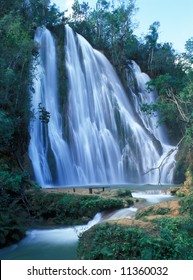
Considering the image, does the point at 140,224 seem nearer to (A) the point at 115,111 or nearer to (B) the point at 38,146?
(B) the point at 38,146

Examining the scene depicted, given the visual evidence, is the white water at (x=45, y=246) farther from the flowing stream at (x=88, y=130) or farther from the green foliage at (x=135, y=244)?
the flowing stream at (x=88, y=130)

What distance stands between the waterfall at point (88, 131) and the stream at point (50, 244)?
25.6 ft

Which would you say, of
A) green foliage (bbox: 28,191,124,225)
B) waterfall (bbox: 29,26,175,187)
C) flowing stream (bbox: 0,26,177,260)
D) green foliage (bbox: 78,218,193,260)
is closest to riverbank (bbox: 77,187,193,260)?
green foliage (bbox: 78,218,193,260)

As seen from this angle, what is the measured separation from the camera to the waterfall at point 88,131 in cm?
1897

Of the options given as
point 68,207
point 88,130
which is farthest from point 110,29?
point 68,207

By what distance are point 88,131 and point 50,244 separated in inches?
575

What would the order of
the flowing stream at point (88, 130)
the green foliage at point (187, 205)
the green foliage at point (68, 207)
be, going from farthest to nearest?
the flowing stream at point (88, 130)
the green foliage at point (68, 207)
the green foliage at point (187, 205)

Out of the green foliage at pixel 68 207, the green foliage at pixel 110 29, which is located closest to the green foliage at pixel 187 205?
the green foliage at pixel 68 207

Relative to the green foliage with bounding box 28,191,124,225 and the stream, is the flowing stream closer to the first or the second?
the green foliage with bounding box 28,191,124,225

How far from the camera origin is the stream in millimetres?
7297

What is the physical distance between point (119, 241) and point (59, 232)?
14.5 feet

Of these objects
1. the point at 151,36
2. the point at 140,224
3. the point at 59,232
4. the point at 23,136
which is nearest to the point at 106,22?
the point at 151,36

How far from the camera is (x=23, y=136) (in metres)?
15.1

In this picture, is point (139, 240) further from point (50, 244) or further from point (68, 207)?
point (68, 207)
